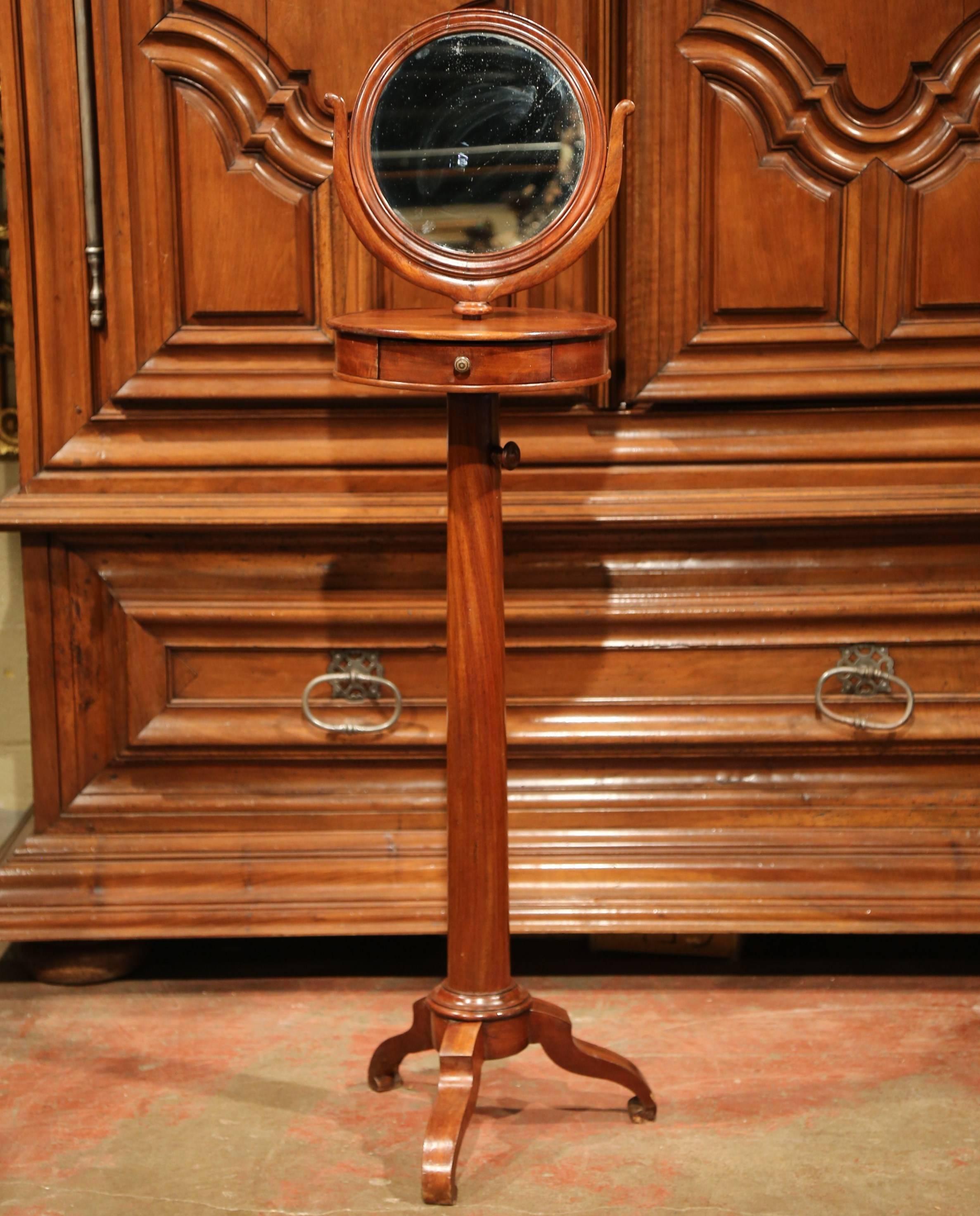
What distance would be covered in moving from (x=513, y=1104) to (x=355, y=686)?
698 millimetres

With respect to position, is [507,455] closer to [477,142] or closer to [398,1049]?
[477,142]

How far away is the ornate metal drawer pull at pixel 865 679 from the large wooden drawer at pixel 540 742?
0.02 meters

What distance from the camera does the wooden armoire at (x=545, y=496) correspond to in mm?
2275

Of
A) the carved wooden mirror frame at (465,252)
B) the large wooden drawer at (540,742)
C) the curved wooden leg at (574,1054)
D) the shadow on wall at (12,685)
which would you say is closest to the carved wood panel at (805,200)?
the large wooden drawer at (540,742)

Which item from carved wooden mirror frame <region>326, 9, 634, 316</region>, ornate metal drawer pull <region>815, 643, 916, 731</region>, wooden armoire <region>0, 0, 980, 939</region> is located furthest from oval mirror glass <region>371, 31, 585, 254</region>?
ornate metal drawer pull <region>815, 643, 916, 731</region>

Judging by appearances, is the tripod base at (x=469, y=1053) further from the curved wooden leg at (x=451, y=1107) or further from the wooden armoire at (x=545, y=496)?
the wooden armoire at (x=545, y=496)

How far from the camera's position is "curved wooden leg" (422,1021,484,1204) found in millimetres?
1902

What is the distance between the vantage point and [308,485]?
237 cm

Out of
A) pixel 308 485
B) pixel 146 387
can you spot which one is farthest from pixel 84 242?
pixel 308 485

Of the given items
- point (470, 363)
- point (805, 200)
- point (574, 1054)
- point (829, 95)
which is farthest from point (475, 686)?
point (829, 95)

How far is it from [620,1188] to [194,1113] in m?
0.63

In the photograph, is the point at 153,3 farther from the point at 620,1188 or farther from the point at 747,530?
the point at 620,1188

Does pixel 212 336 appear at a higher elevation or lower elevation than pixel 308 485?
higher

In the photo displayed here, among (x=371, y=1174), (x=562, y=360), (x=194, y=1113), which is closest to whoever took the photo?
(x=562, y=360)
